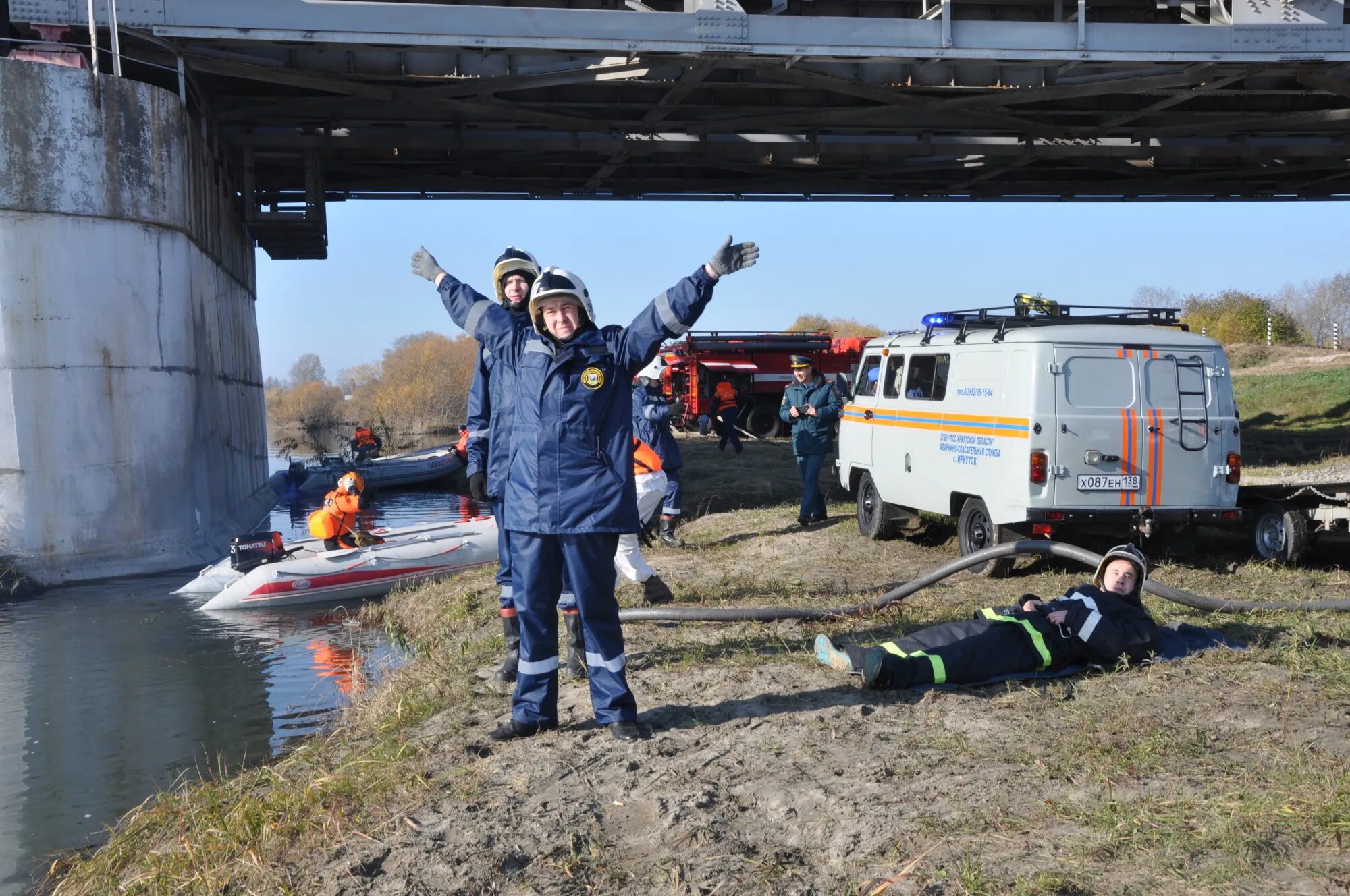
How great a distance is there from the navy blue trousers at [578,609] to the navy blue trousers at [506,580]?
62 centimetres

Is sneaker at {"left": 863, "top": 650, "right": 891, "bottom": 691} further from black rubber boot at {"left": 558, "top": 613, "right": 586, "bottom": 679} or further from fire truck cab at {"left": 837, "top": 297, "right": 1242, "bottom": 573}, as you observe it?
fire truck cab at {"left": 837, "top": 297, "right": 1242, "bottom": 573}

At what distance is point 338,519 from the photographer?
1286 cm

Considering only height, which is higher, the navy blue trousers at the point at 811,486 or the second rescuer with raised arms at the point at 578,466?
the second rescuer with raised arms at the point at 578,466

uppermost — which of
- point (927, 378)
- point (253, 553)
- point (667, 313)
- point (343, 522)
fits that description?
point (667, 313)

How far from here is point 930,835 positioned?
3793 mm

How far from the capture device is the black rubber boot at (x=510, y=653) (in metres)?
6.29

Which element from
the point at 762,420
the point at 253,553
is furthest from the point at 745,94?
the point at 253,553

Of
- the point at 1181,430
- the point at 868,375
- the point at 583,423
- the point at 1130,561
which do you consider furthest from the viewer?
the point at 868,375

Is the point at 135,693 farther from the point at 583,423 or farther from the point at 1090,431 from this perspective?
the point at 1090,431

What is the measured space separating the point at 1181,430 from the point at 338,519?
883 cm

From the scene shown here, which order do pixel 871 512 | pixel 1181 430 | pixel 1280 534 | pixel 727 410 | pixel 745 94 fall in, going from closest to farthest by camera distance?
1. pixel 1181 430
2. pixel 1280 534
3. pixel 871 512
4. pixel 745 94
5. pixel 727 410

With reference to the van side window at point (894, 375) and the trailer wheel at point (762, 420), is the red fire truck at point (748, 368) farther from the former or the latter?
the van side window at point (894, 375)

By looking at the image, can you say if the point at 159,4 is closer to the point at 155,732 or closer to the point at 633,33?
the point at 633,33

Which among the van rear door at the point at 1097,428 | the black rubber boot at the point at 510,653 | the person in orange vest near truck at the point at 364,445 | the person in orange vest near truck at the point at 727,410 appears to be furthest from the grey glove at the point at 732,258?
the person in orange vest near truck at the point at 364,445
